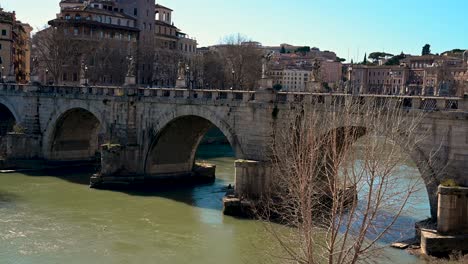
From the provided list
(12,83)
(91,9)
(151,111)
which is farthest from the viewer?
(91,9)

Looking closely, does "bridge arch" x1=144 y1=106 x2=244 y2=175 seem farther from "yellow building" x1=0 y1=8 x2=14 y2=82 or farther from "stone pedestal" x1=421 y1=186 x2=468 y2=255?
"yellow building" x1=0 y1=8 x2=14 y2=82

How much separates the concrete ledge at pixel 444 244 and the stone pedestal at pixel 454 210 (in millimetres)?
329

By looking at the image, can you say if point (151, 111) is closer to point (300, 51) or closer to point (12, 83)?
point (12, 83)

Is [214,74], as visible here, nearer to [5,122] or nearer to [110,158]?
[5,122]

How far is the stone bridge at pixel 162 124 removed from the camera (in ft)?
66.6

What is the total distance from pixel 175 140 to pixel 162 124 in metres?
2.18

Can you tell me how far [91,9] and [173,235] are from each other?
45630 mm

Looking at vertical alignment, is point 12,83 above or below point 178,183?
above

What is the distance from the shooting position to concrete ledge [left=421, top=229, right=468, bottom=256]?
60.0 feet

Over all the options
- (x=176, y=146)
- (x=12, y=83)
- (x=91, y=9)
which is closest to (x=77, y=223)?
(x=176, y=146)

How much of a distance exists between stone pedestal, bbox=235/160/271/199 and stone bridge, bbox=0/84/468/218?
0.04 meters

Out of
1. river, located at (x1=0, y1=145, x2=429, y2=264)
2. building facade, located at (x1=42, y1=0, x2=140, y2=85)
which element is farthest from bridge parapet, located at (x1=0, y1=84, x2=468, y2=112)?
building facade, located at (x1=42, y1=0, x2=140, y2=85)

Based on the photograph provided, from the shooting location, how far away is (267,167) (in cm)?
2536

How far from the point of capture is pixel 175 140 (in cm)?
3341
